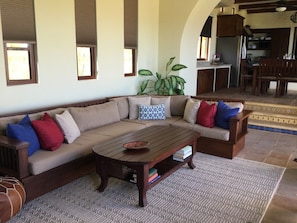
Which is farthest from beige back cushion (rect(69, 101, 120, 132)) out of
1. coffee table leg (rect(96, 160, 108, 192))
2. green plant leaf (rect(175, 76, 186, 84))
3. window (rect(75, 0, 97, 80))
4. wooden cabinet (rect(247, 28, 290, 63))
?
wooden cabinet (rect(247, 28, 290, 63))

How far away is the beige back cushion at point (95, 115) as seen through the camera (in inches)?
148

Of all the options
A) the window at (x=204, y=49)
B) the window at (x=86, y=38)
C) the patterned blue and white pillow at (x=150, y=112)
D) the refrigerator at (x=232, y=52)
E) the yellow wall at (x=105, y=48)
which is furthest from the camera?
the refrigerator at (x=232, y=52)

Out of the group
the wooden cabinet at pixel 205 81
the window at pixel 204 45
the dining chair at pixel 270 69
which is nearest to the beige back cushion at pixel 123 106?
the wooden cabinet at pixel 205 81

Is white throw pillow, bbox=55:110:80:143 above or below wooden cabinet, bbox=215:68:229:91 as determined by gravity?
below

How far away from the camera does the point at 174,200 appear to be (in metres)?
2.86

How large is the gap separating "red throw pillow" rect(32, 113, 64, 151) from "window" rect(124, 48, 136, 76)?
2.58m

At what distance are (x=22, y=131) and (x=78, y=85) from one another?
1672 mm

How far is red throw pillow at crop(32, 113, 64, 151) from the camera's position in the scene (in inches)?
118

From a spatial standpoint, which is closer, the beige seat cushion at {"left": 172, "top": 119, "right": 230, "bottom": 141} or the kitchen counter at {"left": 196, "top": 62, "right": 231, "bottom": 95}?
the beige seat cushion at {"left": 172, "top": 119, "right": 230, "bottom": 141}

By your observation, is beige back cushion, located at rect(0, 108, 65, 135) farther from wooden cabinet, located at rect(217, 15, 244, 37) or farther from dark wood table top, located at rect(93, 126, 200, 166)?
wooden cabinet, located at rect(217, 15, 244, 37)

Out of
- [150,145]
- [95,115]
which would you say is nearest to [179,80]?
[95,115]

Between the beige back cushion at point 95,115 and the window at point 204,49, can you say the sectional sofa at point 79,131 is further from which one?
the window at point 204,49

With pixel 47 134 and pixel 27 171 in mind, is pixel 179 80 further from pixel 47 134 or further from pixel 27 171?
pixel 27 171

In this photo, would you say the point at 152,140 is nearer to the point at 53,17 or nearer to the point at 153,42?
the point at 53,17
